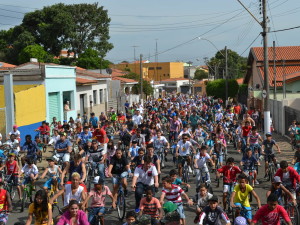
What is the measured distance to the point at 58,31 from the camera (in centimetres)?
5894

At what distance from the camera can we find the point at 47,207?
318 inches

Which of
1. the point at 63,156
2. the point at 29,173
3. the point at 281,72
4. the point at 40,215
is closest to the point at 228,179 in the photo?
the point at 40,215

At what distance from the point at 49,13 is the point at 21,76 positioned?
3276cm

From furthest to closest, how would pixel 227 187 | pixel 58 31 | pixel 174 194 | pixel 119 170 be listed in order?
pixel 58 31 < pixel 119 170 < pixel 227 187 < pixel 174 194

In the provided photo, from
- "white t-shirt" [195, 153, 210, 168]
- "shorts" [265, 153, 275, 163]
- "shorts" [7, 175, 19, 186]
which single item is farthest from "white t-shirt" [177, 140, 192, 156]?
"shorts" [7, 175, 19, 186]

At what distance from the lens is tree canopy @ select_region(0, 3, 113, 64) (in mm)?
57969

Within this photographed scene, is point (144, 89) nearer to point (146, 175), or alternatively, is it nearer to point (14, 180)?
point (14, 180)

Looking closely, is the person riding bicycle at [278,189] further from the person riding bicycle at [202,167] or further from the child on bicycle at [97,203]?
the child on bicycle at [97,203]

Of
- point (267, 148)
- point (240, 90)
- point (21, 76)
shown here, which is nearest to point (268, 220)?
point (267, 148)

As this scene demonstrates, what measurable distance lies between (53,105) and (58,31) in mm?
30769

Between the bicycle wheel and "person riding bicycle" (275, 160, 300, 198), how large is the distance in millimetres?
3660

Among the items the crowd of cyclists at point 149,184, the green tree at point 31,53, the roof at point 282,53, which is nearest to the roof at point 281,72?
the roof at point 282,53

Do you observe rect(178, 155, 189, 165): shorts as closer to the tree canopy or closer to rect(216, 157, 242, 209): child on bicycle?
rect(216, 157, 242, 209): child on bicycle

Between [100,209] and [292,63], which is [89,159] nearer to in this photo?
[100,209]
